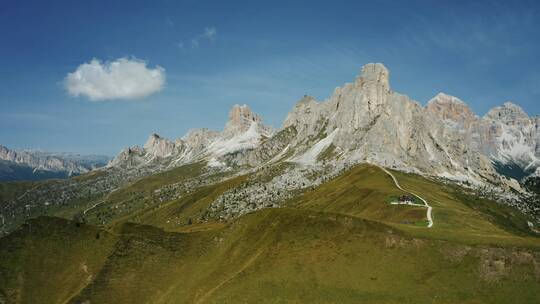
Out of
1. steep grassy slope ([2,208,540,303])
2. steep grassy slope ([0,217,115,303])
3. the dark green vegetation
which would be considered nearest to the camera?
steep grassy slope ([2,208,540,303])

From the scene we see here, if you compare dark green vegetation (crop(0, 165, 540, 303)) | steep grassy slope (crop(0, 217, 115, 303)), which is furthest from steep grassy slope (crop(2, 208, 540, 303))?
steep grassy slope (crop(0, 217, 115, 303))

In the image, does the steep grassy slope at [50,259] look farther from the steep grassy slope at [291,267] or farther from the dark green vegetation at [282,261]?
the steep grassy slope at [291,267]

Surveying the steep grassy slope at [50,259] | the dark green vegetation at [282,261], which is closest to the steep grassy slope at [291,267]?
the dark green vegetation at [282,261]

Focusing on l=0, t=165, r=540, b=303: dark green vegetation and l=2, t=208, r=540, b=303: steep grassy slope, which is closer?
l=2, t=208, r=540, b=303: steep grassy slope

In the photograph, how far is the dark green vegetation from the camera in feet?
327

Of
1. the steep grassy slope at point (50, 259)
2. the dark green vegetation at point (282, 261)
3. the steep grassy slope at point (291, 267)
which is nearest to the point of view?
A: the steep grassy slope at point (291, 267)

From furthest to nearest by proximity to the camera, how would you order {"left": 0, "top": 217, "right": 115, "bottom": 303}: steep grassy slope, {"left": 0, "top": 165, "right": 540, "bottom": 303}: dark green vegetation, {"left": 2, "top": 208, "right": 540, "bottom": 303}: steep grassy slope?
{"left": 0, "top": 217, "right": 115, "bottom": 303}: steep grassy slope, {"left": 0, "top": 165, "right": 540, "bottom": 303}: dark green vegetation, {"left": 2, "top": 208, "right": 540, "bottom": 303}: steep grassy slope

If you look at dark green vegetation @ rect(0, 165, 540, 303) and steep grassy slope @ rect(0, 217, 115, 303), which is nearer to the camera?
dark green vegetation @ rect(0, 165, 540, 303)

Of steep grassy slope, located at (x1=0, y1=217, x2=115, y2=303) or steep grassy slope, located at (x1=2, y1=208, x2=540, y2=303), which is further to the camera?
steep grassy slope, located at (x1=0, y1=217, x2=115, y2=303)

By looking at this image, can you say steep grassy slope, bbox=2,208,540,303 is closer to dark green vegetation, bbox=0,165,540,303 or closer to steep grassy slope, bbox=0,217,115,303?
dark green vegetation, bbox=0,165,540,303

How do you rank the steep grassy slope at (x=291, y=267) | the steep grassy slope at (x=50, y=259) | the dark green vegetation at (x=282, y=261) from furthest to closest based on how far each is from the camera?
the steep grassy slope at (x=50, y=259) < the dark green vegetation at (x=282, y=261) < the steep grassy slope at (x=291, y=267)

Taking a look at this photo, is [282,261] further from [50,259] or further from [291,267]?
[50,259]

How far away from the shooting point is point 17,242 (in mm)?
156500

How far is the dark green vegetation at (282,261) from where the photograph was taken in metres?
99.6
